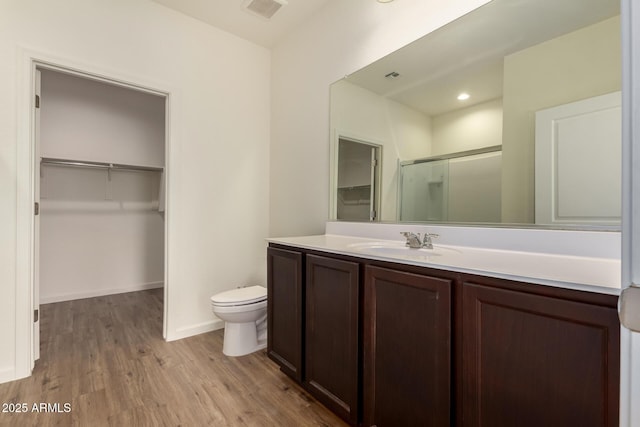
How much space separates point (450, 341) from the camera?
99cm

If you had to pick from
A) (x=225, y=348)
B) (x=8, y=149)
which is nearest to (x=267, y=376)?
(x=225, y=348)

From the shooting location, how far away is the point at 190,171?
99.2 inches

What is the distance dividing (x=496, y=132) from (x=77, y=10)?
2.84 meters

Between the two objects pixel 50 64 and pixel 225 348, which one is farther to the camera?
pixel 225 348

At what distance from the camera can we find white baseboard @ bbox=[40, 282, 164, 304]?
10.6 ft

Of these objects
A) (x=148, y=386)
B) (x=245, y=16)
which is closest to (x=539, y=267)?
(x=148, y=386)

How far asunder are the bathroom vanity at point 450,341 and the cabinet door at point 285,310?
0.05 feet

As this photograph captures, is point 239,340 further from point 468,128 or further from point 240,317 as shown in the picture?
point 468,128

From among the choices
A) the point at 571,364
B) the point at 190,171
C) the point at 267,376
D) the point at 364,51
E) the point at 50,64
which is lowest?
the point at 267,376

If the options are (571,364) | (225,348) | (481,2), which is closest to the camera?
(571,364)

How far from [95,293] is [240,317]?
2.49m

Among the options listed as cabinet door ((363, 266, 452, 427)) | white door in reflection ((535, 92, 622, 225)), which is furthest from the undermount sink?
white door in reflection ((535, 92, 622, 225))

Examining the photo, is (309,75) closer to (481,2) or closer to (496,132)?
(481,2)

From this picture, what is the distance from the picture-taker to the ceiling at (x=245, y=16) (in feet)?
7.69
